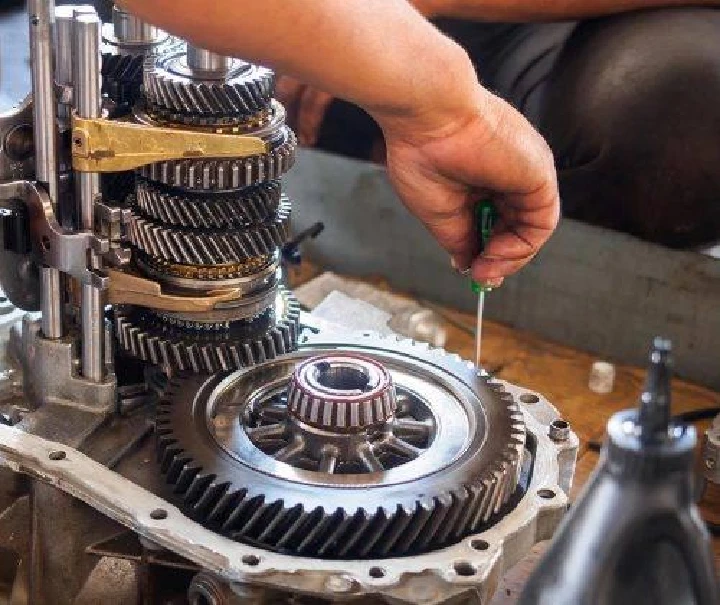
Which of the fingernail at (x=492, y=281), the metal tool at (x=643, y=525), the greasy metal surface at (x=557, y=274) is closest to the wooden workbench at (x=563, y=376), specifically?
the greasy metal surface at (x=557, y=274)

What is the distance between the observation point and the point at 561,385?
2328 millimetres

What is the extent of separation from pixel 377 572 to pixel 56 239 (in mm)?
554

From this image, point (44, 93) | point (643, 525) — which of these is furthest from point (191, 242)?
point (643, 525)

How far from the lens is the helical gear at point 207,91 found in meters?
1.48

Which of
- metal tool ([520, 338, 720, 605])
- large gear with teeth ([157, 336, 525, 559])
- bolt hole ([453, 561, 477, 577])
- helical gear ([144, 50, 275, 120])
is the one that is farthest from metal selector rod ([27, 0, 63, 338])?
metal tool ([520, 338, 720, 605])

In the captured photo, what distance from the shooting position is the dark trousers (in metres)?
2.22

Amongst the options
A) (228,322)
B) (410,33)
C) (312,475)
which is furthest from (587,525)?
(228,322)

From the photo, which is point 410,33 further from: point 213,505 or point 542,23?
point 542,23

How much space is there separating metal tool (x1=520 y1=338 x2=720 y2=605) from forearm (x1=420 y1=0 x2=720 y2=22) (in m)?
1.40

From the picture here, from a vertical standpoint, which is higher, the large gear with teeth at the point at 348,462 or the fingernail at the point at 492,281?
the fingernail at the point at 492,281

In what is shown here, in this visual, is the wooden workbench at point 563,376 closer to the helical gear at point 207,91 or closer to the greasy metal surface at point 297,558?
the greasy metal surface at point 297,558

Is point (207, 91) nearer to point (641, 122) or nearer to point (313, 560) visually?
point (313, 560)

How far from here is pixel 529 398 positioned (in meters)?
1.67

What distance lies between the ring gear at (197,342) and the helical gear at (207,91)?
0.89ft
